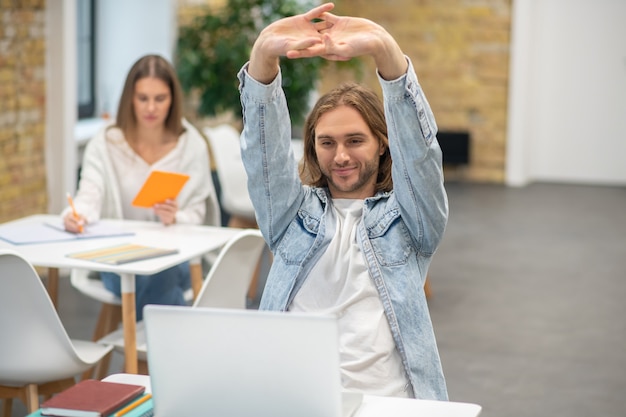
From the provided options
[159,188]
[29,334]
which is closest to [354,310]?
[29,334]

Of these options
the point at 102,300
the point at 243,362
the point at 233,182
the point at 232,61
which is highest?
the point at 232,61

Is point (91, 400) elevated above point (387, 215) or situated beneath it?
situated beneath

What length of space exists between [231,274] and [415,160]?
1109 mm

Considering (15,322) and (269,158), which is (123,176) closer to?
(15,322)

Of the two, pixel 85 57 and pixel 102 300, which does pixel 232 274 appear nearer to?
pixel 102 300

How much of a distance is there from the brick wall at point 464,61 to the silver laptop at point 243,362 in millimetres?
8584

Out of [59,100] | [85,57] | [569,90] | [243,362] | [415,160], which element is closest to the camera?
[243,362]

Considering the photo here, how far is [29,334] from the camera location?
284 centimetres

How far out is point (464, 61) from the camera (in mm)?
10078

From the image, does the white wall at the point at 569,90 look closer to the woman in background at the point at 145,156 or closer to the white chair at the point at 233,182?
the white chair at the point at 233,182

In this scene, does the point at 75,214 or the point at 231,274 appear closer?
the point at 231,274

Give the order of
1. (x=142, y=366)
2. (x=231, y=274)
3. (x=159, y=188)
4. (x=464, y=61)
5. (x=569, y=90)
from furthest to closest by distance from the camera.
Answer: (x=464, y=61), (x=569, y=90), (x=159, y=188), (x=142, y=366), (x=231, y=274)

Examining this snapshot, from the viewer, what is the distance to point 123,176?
3.98 meters

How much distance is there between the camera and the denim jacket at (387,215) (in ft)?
7.04
